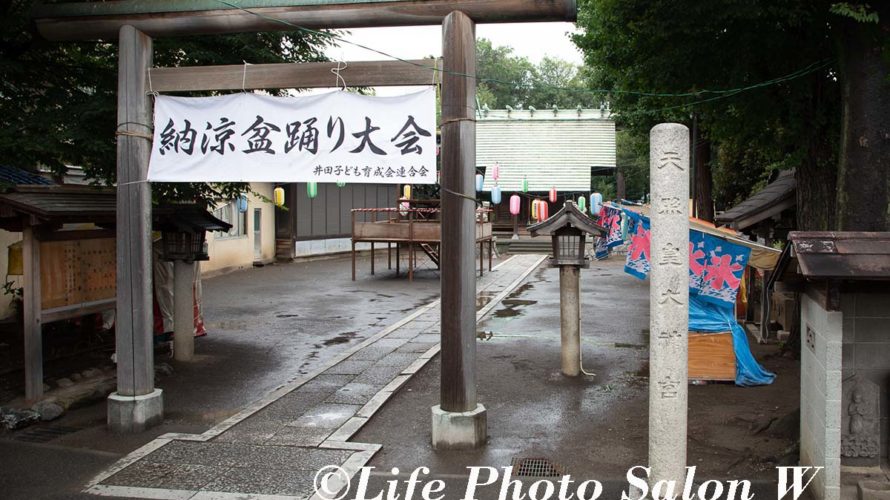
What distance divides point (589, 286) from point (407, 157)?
16.6m

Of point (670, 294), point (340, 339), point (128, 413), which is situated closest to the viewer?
point (670, 294)

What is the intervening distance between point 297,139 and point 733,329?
268 inches

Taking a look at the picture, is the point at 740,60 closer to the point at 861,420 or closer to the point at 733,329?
the point at 733,329

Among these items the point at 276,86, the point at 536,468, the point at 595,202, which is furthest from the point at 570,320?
the point at 595,202

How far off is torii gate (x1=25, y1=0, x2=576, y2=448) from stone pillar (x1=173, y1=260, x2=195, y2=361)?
2953mm

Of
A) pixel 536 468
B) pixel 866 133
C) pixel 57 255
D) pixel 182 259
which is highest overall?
pixel 866 133

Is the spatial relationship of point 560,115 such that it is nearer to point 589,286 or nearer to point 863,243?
point 589,286

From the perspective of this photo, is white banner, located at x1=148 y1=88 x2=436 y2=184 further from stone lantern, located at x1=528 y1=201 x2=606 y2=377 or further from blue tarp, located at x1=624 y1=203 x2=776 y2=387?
blue tarp, located at x1=624 y1=203 x2=776 y2=387

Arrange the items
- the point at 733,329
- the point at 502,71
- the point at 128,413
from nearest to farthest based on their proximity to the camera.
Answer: the point at 128,413, the point at 733,329, the point at 502,71

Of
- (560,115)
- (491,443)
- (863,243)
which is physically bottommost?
(491,443)

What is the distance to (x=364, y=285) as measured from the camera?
75.9 ft

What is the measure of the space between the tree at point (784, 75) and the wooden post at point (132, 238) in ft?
21.1

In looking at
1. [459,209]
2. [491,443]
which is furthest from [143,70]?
[491,443]

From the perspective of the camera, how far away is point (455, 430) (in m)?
7.38
